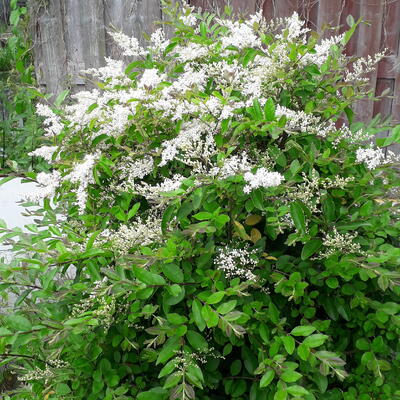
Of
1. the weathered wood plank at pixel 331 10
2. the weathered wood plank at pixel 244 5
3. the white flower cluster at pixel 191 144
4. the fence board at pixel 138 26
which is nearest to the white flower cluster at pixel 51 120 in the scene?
the white flower cluster at pixel 191 144

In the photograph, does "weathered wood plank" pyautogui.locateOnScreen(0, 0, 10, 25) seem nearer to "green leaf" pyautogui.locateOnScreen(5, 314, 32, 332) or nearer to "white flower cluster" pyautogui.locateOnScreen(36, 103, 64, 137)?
"white flower cluster" pyautogui.locateOnScreen(36, 103, 64, 137)

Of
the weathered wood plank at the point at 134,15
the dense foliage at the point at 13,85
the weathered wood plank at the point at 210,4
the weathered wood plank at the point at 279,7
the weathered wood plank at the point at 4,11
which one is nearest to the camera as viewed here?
the weathered wood plank at the point at 279,7

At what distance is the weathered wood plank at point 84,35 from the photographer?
393cm

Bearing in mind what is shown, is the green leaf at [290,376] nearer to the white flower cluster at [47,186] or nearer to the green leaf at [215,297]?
the green leaf at [215,297]

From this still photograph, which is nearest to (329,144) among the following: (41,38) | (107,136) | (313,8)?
(107,136)

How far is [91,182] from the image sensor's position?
138 centimetres

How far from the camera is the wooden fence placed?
126 inches

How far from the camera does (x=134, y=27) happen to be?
379 centimetres

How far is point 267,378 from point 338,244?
0.36 meters

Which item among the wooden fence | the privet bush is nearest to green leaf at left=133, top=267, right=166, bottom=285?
the privet bush

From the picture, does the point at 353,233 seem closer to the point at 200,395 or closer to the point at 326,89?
the point at 326,89

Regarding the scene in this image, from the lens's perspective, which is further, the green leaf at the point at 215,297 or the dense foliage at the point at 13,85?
the dense foliage at the point at 13,85

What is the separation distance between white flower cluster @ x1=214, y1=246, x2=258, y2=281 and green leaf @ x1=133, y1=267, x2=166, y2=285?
185 mm

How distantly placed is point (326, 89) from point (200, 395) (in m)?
1.00
